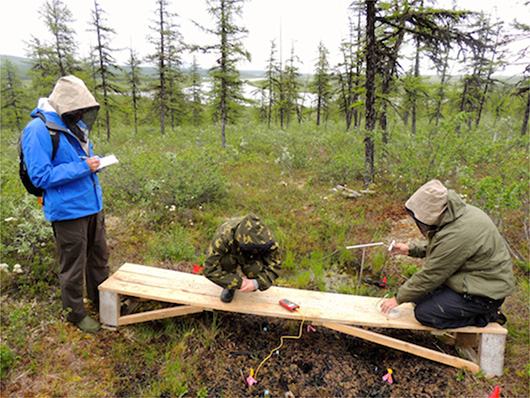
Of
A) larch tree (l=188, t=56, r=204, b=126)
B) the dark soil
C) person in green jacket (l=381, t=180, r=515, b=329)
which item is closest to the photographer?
person in green jacket (l=381, t=180, r=515, b=329)

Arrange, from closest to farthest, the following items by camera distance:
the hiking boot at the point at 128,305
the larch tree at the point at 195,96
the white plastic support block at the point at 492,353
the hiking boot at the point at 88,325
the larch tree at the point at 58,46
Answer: the white plastic support block at the point at 492,353 < the hiking boot at the point at 88,325 < the hiking boot at the point at 128,305 < the larch tree at the point at 58,46 < the larch tree at the point at 195,96

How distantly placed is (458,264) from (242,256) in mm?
2118

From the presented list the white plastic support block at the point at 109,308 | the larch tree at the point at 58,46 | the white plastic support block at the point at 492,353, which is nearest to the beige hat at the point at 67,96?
the white plastic support block at the point at 109,308

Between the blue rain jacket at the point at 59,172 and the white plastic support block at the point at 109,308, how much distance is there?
989 millimetres

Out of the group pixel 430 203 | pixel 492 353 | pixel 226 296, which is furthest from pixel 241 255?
pixel 492 353

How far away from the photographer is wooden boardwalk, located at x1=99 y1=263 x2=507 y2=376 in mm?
2889

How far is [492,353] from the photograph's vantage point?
287cm

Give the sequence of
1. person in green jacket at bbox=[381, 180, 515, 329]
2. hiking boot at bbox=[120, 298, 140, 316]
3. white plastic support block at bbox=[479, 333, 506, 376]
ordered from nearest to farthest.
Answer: person in green jacket at bbox=[381, 180, 515, 329] < white plastic support block at bbox=[479, 333, 506, 376] < hiking boot at bbox=[120, 298, 140, 316]

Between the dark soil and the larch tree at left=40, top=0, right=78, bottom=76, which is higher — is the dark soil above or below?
below

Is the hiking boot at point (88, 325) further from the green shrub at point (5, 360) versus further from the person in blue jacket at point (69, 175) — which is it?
the green shrub at point (5, 360)

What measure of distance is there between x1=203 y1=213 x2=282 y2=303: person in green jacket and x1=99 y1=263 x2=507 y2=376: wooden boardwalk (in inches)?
10.4

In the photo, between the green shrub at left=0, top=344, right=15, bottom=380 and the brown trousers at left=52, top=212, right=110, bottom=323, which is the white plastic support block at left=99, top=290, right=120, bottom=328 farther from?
the green shrub at left=0, top=344, right=15, bottom=380

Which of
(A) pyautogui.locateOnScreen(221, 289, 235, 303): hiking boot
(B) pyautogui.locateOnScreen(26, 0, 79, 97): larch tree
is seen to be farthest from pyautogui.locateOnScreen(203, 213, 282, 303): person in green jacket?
(B) pyautogui.locateOnScreen(26, 0, 79, 97): larch tree

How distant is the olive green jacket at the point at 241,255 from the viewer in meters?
2.77
